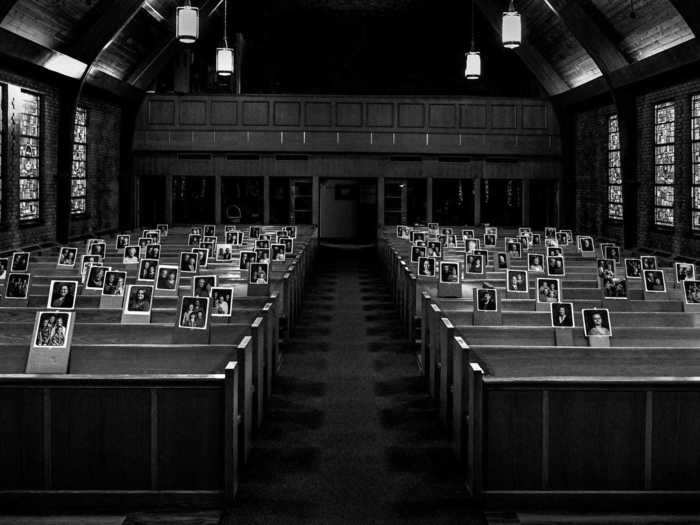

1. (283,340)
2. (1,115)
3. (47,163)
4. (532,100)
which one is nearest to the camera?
(283,340)

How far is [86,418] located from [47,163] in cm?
1277

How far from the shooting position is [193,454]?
502 centimetres

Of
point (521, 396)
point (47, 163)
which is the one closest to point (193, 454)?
point (521, 396)

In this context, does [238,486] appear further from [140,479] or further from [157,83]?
[157,83]

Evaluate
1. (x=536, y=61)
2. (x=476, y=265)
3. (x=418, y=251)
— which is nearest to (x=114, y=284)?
(x=476, y=265)

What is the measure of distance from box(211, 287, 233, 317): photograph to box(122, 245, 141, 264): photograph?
466 centimetres

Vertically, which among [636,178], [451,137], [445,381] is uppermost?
[451,137]

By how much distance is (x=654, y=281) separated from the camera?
8.73 m

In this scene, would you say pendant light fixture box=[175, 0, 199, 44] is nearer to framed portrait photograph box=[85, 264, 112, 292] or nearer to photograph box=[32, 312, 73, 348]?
framed portrait photograph box=[85, 264, 112, 292]

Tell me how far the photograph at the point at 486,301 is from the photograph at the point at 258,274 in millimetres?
2815

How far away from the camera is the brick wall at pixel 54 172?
14.9 metres

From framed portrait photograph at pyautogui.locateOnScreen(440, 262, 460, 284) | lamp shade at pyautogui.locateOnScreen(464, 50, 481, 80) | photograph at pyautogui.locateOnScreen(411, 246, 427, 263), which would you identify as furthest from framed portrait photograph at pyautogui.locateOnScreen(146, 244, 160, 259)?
lamp shade at pyautogui.locateOnScreen(464, 50, 481, 80)

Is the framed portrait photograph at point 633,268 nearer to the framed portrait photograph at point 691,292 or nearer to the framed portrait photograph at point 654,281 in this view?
the framed portrait photograph at point 654,281

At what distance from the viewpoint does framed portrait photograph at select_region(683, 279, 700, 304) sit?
25.7ft
